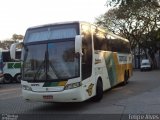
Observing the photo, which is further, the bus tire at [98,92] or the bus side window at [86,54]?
the bus tire at [98,92]

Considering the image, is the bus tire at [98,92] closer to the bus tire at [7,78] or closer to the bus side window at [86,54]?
the bus side window at [86,54]

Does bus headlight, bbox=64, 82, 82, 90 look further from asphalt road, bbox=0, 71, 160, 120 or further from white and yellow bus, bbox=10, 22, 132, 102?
asphalt road, bbox=0, 71, 160, 120

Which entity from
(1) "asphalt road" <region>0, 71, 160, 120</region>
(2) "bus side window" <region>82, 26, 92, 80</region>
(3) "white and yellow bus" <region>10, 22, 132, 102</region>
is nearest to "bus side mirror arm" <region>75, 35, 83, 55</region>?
(3) "white and yellow bus" <region>10, 22, 132, 102</region>

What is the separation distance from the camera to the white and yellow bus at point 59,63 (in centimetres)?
1236

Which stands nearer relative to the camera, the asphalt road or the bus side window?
the asphalt road

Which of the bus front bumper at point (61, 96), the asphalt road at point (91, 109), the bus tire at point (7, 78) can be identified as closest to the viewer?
the asphalt road at point (91, 109)

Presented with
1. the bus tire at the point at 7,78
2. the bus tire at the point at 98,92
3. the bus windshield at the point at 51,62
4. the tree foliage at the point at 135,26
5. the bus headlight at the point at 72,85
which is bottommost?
the bus tire at the point at 7,78

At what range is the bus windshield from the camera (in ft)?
40.9

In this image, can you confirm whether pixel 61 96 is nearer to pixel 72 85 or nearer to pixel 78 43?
pixel 72 85

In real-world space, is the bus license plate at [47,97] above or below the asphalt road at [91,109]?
above

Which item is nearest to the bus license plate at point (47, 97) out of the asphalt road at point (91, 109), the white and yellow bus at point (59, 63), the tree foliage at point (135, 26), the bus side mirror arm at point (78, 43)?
the white and yellow bus at point (59, 63)

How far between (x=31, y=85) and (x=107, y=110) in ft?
9.21

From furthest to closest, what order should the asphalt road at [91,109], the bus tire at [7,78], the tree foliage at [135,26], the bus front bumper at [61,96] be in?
the tree foliage at [135,26] → the bus tire at [7,78] → the bus front bumper at [61,96] → the asphalt road at [91,109]

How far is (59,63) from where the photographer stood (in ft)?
41.3
